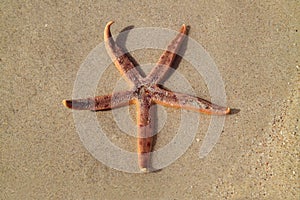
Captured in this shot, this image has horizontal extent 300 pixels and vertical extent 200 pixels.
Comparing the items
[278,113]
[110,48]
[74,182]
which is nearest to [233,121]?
[278,113]

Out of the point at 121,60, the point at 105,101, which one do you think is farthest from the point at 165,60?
the point at 105,101

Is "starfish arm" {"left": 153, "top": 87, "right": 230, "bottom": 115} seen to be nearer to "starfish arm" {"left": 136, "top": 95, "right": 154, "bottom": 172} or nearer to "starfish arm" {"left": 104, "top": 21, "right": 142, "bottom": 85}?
"starfish arm" {"left": 136, "top": 95, "right": 154, "bottom": 172}

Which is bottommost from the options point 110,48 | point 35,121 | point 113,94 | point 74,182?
point 74,182

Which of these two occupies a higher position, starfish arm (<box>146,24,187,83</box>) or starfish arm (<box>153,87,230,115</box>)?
starfish arm (<box>146,24,187,83</box>)

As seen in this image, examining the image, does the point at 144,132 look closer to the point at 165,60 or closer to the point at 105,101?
the point at 105,101

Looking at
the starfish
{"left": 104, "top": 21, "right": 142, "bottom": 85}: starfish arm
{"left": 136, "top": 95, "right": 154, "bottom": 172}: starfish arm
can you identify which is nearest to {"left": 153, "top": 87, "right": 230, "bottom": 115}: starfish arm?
the starfish

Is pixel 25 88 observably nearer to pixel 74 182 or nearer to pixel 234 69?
pixel 74 182
